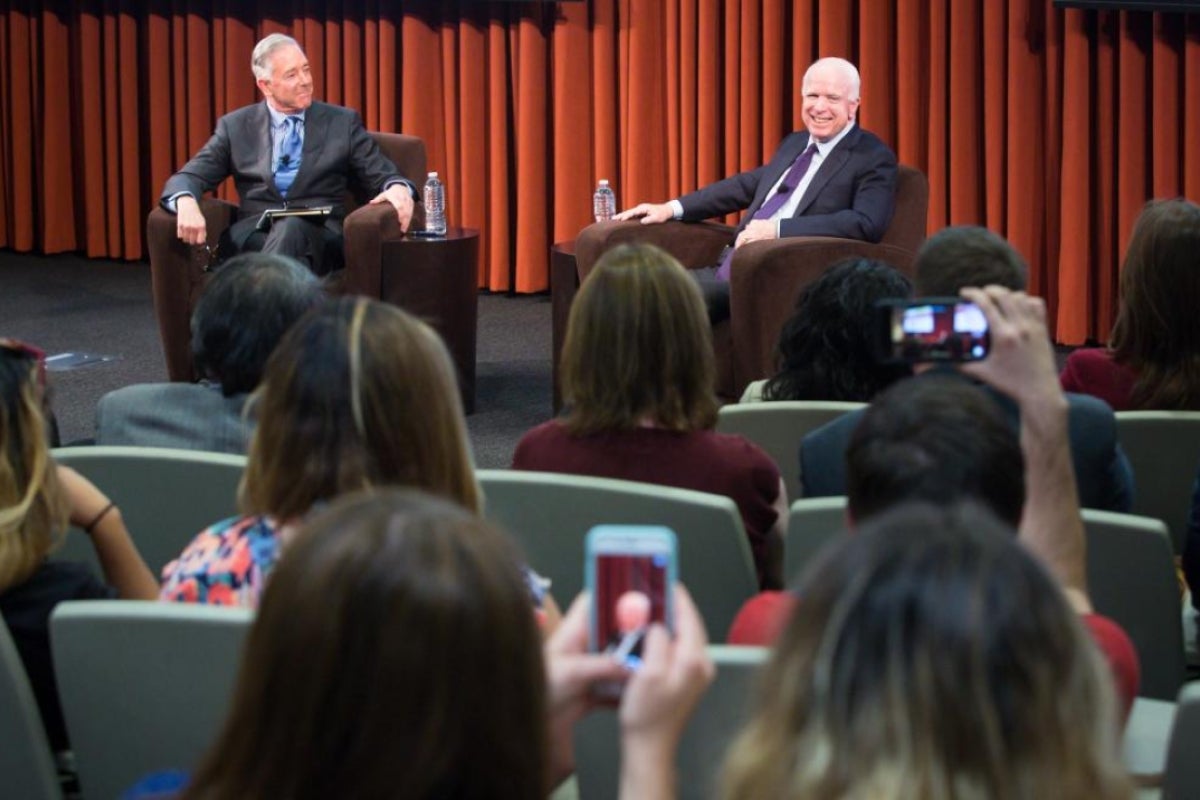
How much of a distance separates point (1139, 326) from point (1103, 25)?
3.38 metres

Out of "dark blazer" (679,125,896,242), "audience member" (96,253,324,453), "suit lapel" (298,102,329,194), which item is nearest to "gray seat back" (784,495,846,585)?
"audience member" (96,253,324,453)

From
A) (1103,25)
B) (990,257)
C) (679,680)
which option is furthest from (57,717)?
(1103,25)

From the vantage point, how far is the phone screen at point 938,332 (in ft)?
6.52

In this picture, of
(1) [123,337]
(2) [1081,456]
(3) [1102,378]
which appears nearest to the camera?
(2) [1081,456]

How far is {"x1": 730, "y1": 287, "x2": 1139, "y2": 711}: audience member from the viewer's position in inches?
66.4

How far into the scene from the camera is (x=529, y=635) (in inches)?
44.5

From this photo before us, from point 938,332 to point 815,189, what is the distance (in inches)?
138

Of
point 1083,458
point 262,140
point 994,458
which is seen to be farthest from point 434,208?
point 994,458

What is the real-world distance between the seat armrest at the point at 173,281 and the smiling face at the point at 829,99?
1972mm

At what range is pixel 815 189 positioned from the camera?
5.50 metres

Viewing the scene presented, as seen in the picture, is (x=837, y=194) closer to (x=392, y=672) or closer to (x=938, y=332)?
(x=938, y=332)

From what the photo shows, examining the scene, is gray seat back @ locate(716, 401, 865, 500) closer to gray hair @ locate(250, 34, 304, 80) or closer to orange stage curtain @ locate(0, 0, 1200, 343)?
gray hair @ locate(250, 34, 304, 80)

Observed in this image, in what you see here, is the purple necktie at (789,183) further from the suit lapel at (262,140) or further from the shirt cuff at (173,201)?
the shirt cuff at (173,201)

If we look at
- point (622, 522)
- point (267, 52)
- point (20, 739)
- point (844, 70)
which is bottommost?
point (20, 739)
